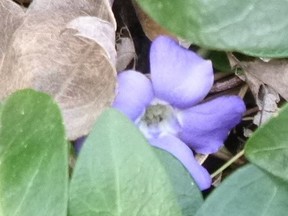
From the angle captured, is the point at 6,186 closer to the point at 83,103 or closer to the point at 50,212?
the point at 50,212

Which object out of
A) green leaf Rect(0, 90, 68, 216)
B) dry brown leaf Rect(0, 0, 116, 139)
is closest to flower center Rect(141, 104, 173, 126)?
dry brown leaf Rect(0, 0, 116, 139)

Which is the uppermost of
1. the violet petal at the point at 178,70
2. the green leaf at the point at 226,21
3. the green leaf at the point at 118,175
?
the green leaf at the point at 226,21

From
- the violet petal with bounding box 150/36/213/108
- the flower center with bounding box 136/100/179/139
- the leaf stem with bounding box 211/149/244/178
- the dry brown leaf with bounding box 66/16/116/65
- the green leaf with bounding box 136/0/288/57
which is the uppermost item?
the green leaf with bounding box 136/0/288/57

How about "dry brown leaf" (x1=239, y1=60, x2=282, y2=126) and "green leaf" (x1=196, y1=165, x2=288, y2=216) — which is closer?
"green leaf" (x1=196, y1=165, x2=288, y2=216)

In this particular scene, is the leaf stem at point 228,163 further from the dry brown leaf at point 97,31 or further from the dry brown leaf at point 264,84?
the dry brown leaf at point 97,31

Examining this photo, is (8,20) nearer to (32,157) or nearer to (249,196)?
(32,157)

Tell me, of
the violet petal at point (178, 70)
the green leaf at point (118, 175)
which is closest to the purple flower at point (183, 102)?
the violet petal at point (178, 70)

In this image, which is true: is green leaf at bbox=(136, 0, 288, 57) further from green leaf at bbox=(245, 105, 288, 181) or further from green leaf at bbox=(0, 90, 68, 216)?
green leaf at bbox=(0, 90, 68, 216)
